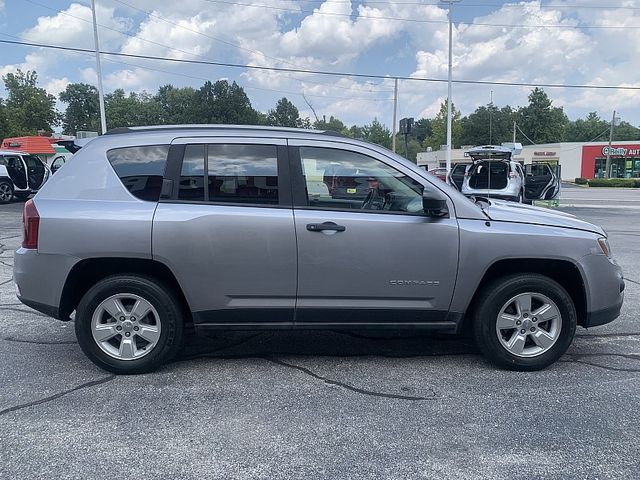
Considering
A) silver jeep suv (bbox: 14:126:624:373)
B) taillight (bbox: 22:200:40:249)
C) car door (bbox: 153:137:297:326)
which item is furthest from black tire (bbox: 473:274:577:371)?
taillight (bbox: 22:200:40:249)

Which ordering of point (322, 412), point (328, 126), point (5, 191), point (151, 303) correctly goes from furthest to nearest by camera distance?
point (328, 126)
point (5, 191)
point (151, 303)
point (322, 412)

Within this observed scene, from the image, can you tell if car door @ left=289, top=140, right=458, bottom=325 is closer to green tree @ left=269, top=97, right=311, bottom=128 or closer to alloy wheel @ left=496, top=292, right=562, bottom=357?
alloy wheel @ left=496, top=292, right=562, bottom=357

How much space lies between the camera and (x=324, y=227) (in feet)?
12.2

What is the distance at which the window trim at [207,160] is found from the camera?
12.4 feet

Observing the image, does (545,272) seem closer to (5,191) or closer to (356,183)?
(356,183)

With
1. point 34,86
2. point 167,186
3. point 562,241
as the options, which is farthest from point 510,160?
point 34,86

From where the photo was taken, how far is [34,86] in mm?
69938

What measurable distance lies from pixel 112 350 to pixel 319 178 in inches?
82.1

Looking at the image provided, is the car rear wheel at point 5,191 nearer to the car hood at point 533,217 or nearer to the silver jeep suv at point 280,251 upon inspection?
the silver jeep suv at point 280,251

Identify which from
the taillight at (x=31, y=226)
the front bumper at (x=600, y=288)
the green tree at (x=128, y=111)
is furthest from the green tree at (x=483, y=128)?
the taillight at (x=31, y=226)

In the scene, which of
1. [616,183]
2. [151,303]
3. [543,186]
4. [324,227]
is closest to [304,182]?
[324,227]

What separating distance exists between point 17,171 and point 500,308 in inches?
788

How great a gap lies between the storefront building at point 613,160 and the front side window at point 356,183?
6416 centimetres

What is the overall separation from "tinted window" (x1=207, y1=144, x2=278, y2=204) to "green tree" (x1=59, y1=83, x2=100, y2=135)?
107m
